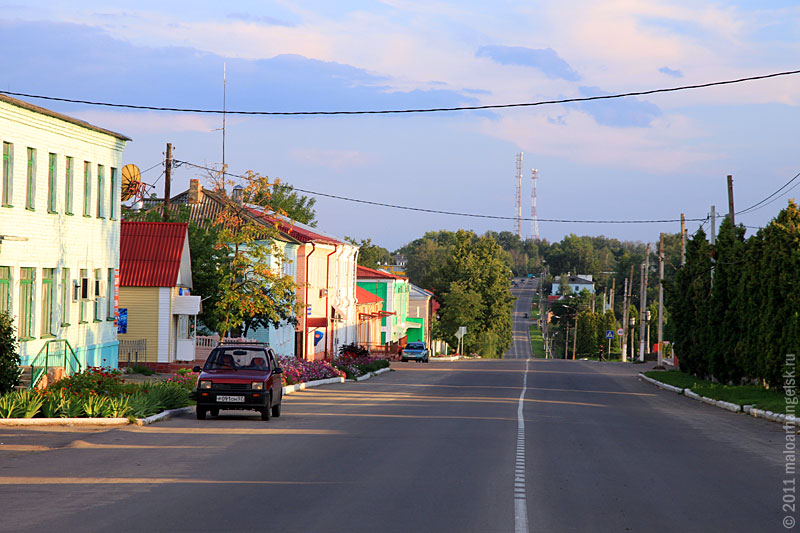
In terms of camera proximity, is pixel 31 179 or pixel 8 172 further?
pixel 31 179

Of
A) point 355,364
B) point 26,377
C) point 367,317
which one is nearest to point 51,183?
point 26,377

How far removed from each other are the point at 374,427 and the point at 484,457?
5.33m

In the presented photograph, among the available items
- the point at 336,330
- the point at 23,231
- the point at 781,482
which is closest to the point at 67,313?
the point at 23,231

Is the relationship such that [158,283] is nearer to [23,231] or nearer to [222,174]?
[222,174]

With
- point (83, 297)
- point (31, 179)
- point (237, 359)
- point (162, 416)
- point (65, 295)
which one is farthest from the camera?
point (83, 297)

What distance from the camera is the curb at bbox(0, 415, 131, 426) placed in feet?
58.3

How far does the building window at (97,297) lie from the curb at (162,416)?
10.6 metres

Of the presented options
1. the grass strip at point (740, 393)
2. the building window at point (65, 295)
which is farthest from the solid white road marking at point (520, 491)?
the building window at point (65, 295)

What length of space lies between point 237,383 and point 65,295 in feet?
37.2

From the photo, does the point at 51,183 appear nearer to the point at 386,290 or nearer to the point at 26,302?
the point at 26,302

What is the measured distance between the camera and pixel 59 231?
28812 millimetres

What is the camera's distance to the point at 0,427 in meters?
17.5

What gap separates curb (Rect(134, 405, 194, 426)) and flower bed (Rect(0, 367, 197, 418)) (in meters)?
0.13

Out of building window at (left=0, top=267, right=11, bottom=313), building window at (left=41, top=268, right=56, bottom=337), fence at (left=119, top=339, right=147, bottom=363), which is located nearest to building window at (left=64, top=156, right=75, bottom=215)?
building window at (left=41, top=268, right=56, bottom=337)
